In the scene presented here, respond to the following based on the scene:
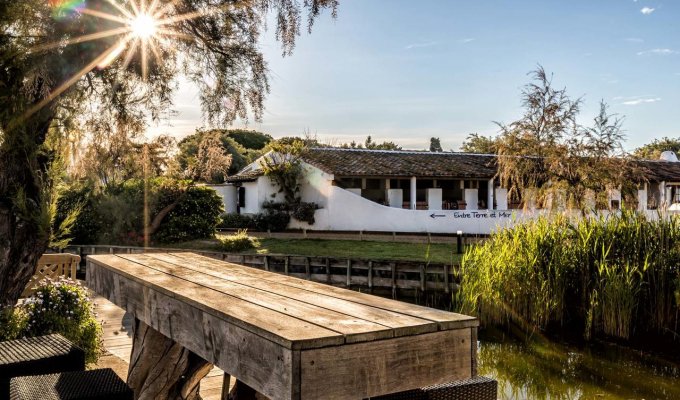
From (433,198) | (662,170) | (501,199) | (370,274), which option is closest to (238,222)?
(433,198)

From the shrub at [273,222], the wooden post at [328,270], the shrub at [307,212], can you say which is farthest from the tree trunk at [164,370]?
the shrub at [273,222]

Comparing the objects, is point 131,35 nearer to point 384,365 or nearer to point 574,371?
point 384,365

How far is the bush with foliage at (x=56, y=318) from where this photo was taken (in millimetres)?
5078

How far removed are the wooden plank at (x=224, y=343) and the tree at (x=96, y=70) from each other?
10.2 ft

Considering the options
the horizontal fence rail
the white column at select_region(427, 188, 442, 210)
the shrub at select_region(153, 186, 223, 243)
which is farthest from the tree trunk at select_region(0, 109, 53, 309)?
the white column at select_region(427, 188, 442, 210)

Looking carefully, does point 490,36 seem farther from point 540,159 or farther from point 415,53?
point 540,159

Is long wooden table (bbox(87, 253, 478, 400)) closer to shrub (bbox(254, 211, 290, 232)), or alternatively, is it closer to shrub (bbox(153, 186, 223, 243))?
shrub (bbox(153, 186, 223, 243))

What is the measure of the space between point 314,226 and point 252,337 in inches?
900

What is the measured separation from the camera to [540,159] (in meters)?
20.7

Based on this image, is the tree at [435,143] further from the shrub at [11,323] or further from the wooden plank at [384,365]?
the wooden plank at [384,365]

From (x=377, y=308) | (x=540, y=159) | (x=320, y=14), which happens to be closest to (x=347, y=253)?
(x=540, y=159)

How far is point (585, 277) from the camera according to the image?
8.38 m

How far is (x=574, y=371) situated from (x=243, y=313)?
6549mm

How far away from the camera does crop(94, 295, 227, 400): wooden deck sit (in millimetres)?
5017
